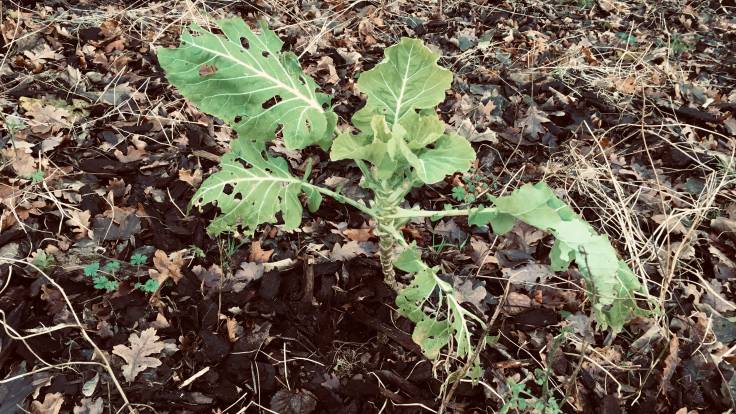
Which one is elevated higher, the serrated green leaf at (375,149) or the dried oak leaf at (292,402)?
the serrated green leaf at (375,149)

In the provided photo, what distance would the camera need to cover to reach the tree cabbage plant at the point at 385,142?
62.1 inches

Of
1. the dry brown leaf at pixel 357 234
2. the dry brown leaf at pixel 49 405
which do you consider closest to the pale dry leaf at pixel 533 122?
the dry brown leaf at pixel 357 234

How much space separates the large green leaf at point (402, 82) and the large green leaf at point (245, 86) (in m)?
0.16

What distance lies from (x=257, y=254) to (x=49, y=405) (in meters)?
0.94

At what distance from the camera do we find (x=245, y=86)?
1.69m

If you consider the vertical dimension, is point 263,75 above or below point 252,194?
above

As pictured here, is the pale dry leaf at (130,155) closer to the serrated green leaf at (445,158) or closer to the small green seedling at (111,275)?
the small green seedling at (111,275)

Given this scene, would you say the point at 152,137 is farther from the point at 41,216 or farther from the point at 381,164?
the point at 381,164

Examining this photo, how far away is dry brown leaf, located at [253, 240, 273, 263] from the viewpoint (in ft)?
7.32

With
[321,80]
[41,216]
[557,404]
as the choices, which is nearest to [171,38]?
[321,80]

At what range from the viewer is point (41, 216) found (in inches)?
88.7

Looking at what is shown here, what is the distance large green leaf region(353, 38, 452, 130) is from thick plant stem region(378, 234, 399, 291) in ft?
1.44

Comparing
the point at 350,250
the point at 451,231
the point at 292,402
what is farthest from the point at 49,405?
the point at 451,231

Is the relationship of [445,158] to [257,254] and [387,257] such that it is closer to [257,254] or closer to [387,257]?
[387,257]
